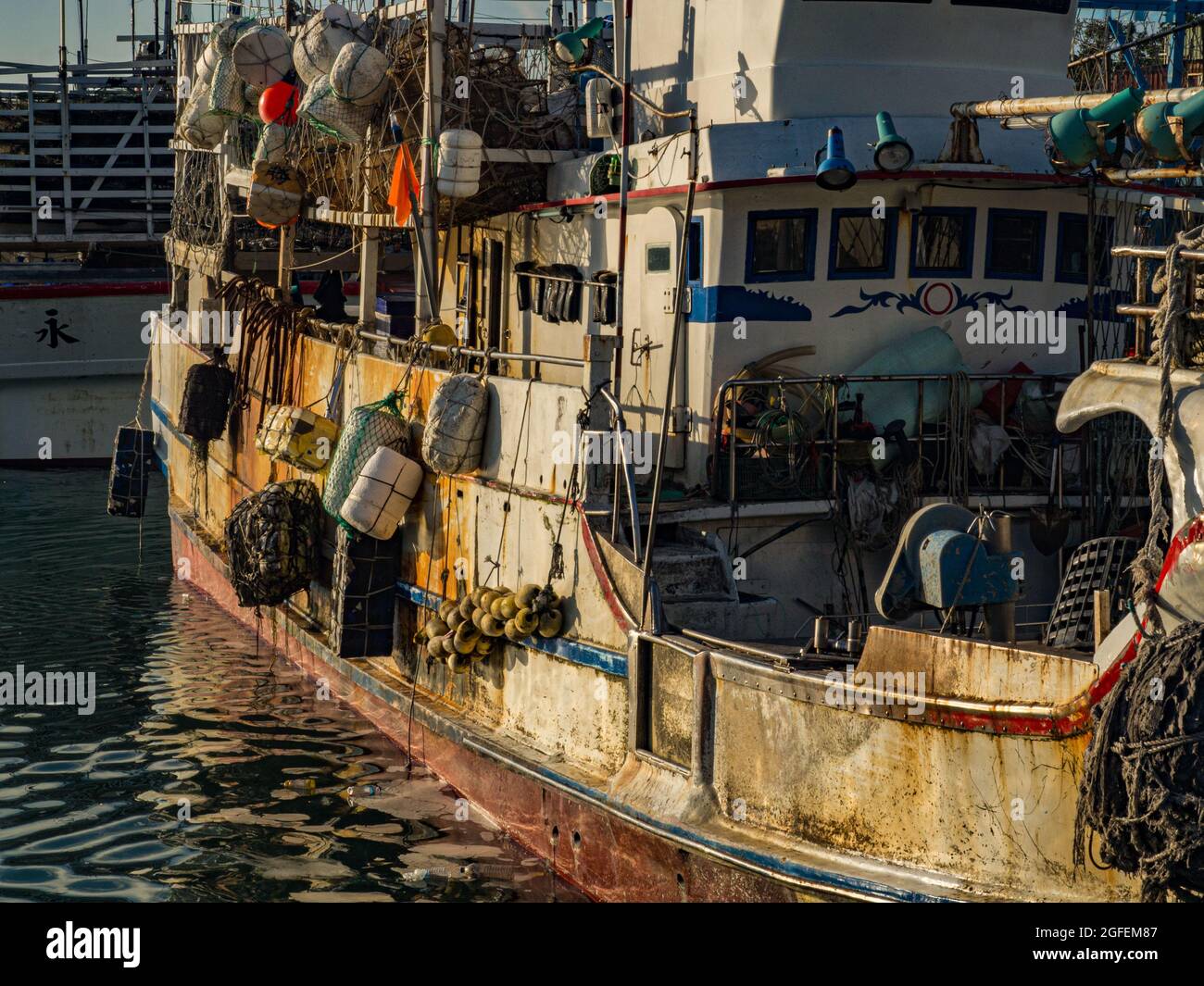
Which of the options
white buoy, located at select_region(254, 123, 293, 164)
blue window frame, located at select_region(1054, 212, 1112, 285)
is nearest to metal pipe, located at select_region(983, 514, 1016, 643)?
blue window frame, located at select_region(1054, 212, 1112, 285)

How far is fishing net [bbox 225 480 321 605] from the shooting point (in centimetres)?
1504

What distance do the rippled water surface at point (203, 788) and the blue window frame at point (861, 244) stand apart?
479 centimetres

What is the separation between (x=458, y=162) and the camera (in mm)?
13375

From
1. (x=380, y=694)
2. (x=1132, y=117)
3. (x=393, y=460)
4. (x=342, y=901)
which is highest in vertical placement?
(x=1132, y=117)

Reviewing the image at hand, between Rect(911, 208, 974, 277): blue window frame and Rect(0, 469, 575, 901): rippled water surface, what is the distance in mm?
5179

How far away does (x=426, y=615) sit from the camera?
13.0 metres

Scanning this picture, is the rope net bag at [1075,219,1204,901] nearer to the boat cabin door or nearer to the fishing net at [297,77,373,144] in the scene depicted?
the boat cabin door

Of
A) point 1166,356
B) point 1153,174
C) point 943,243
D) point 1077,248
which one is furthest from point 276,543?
point 1166,356

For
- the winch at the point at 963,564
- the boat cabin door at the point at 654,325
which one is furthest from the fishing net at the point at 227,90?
the winch at the point at 963,564

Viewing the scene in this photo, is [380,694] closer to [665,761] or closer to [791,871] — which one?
[665,761]

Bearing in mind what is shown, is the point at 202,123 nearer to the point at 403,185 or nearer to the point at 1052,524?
the point at 403,185

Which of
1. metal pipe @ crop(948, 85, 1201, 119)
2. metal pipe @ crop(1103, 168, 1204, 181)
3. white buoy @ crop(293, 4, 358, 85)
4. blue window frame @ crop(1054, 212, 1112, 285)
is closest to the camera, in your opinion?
metal pipe @ crop(1103, 168, 1204, 181)

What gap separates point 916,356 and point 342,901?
5541 mm

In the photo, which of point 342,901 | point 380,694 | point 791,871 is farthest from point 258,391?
point 791,871
